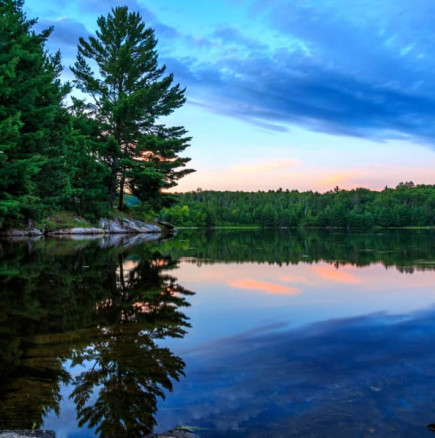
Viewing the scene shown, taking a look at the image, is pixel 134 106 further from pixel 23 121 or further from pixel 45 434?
pixel 45 434

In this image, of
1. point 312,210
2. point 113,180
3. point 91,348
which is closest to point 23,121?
point 113,180

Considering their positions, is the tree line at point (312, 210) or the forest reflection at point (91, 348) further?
the tree line at point (312, 210)

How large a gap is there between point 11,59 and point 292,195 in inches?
6897

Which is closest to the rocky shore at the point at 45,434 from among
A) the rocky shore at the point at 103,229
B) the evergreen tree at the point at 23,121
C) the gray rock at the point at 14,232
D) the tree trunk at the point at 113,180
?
the evergreen tree at the point at 23,121

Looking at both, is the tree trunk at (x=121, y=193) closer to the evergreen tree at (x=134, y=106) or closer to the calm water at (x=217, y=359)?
the evergreen tree at (x=134, y=106)

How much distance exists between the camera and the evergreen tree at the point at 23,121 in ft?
64.5

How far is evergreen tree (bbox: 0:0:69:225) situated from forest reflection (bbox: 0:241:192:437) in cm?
1125

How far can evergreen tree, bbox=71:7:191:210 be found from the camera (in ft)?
136

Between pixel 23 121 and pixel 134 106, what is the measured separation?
1755 cm

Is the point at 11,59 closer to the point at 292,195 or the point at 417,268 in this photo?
the point at 417,268

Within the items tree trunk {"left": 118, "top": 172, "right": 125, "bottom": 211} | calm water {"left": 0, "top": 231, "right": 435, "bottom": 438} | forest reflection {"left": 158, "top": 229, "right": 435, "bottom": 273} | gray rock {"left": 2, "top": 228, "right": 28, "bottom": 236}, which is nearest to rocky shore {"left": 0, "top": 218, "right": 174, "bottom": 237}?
gray rock {"left": 2, "top": 228, "right": 28, "bottom": 236}

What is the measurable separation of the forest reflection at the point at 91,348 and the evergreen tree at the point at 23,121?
11.2 meters

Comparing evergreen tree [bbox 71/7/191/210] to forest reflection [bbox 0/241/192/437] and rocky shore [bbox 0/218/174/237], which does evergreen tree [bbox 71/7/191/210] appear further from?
forest reflection [bbox 0/241/192/437]

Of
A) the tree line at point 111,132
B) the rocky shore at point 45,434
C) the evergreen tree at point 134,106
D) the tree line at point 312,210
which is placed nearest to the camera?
the rocky shore at point 45,434
